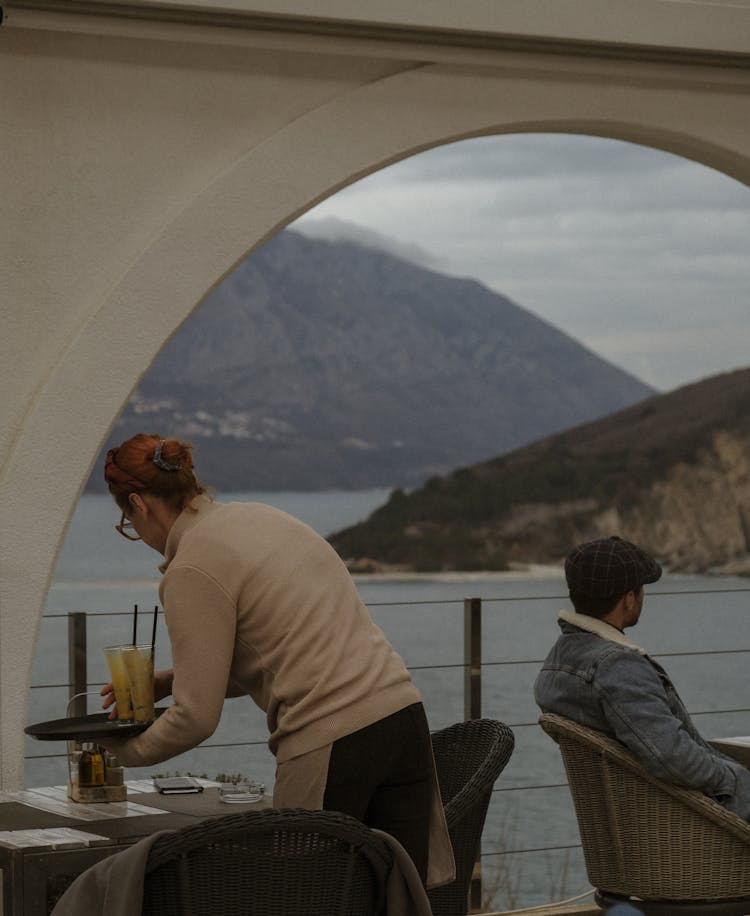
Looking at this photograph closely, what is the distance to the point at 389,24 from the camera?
3.83 meters

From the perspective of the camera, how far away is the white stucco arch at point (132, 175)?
3.67m

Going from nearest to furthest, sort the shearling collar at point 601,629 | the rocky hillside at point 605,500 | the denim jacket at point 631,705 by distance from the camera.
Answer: the denim jacket at point 631,705, the shearling collar at point 601,629, the rocky hillside at point 605,500

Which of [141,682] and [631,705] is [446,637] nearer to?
[631,705]

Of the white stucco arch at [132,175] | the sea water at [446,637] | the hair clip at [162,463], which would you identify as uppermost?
the white stucco arch at [132,175]

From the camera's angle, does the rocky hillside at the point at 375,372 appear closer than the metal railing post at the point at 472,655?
No

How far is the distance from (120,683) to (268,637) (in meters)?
0.39

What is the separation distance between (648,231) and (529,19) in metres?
21.6

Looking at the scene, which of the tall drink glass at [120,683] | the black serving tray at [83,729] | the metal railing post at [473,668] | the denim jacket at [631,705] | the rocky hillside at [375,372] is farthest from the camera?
the rocky hillside at [375,372]

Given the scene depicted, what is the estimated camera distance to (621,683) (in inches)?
130

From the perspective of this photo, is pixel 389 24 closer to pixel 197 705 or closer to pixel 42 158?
pixel 42 158

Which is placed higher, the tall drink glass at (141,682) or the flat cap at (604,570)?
the flat cap at (604,570)

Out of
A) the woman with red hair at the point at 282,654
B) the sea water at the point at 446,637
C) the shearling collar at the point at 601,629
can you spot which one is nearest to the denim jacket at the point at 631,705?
the shearling collar at the point at 601,629

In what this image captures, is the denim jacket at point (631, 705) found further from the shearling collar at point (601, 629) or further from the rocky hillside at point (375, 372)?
the rocky hillside at point (375, 372)

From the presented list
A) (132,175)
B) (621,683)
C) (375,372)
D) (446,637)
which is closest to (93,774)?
(621,683)
